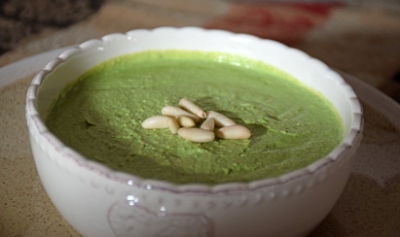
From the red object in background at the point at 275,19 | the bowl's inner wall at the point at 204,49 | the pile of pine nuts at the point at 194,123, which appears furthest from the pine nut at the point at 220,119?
the red object in background at the point at 275,19

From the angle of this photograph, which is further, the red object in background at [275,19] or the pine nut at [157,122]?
the red object in background at [275,19]

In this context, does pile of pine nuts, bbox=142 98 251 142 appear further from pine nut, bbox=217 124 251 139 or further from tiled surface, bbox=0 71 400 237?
tiled surface, bbox=0 71 400 237

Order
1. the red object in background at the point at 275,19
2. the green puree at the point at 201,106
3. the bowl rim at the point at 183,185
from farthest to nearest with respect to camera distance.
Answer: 1. the red object in background at the point at 275,19
2. the green puree at the point at 201,106
3. the bowl rim at the point at 183,185

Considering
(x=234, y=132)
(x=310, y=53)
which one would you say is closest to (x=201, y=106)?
(x=234, y=132)

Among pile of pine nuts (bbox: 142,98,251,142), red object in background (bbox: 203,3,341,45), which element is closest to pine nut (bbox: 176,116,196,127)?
pile of pine nuts (bbox: 142,98,251,142)

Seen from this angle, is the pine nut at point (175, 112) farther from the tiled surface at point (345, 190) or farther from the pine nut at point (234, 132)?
the tiled surface at point (345, 190)

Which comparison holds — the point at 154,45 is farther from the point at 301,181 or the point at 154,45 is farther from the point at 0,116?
the point at 301,181
